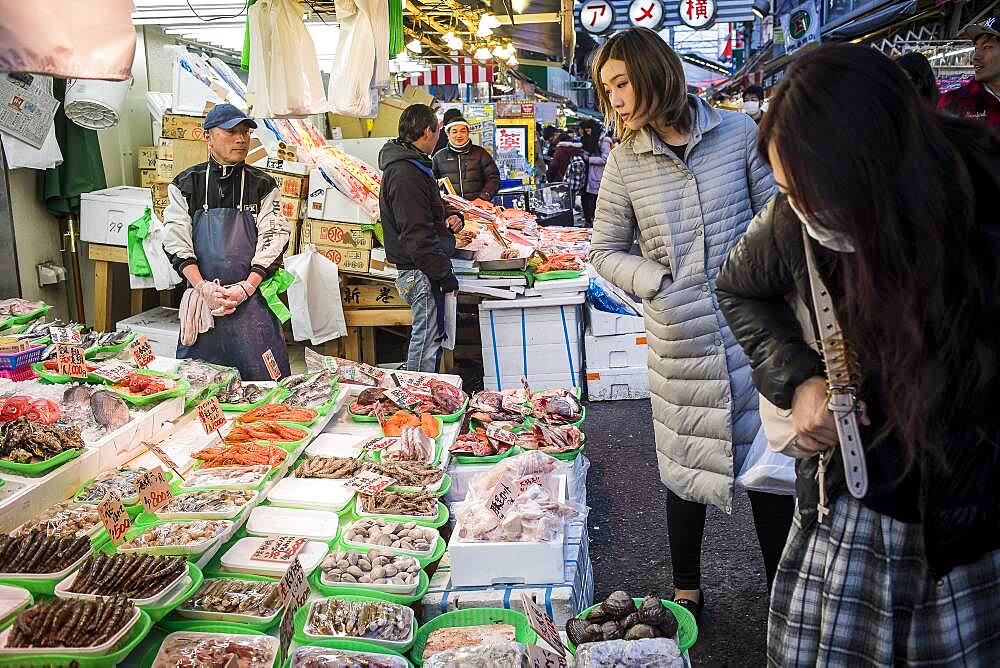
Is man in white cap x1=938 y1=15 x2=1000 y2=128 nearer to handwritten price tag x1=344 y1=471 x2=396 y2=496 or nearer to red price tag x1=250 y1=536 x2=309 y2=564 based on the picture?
handwritten price tag x1=344 y1=471 x2=396 y2=496

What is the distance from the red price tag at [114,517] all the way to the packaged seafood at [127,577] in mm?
103

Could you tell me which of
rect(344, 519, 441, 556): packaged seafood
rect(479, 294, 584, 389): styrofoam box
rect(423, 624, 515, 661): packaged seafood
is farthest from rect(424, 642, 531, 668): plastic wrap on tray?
rect(479, 294, 584, 389): styrofoam box

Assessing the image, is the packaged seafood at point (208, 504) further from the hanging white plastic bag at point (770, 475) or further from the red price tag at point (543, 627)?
the hanging white plastic bag at point (770, 475)

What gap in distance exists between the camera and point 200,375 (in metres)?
4.75

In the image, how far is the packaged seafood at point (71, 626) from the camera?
2373mm

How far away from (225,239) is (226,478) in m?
1.80

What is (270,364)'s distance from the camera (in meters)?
5.24

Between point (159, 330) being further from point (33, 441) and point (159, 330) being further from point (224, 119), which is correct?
point (33, 441)

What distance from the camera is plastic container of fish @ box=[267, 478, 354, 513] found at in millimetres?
3684

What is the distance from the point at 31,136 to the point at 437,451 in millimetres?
4175

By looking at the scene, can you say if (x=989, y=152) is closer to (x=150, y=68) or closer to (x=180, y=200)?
(x=180, y=200)

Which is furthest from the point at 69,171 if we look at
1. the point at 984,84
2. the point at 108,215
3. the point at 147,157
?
the point at 984,84

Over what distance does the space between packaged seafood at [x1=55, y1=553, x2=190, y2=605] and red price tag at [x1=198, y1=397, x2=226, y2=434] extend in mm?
1119

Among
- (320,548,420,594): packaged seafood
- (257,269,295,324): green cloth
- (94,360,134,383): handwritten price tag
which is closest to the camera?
(320,548,420,594): packaged seafood
